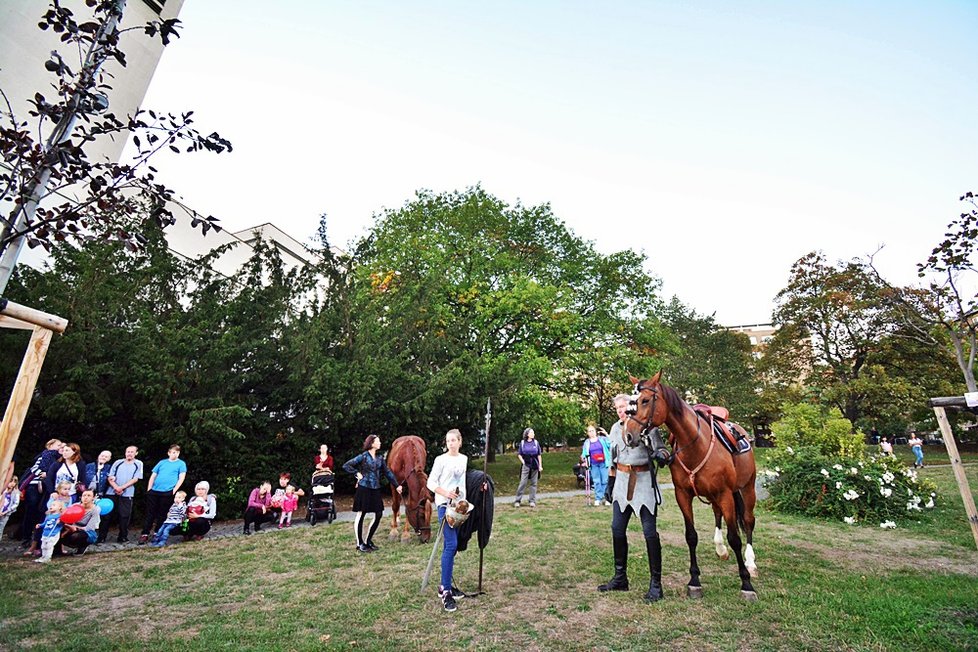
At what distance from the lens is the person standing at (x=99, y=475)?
329 inches

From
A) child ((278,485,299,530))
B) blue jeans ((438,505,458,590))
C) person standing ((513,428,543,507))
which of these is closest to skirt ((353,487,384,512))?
child ((278,485,299,530))

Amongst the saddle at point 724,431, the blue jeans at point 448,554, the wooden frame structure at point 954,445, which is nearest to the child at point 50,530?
the blue jeans at point 448,554

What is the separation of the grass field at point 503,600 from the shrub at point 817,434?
10.3 feet

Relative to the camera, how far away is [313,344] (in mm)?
11273

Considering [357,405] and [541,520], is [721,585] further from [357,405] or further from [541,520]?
[357,405]

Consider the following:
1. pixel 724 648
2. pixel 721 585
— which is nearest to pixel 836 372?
pixel 721 585

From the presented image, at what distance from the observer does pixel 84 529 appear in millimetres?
7324

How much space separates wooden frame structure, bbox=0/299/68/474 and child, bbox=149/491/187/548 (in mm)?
6475

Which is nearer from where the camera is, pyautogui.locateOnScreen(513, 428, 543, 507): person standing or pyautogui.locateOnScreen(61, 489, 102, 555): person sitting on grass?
pyautogui.locateOnScreen(61, 489, 102, 555): person sitting on grass

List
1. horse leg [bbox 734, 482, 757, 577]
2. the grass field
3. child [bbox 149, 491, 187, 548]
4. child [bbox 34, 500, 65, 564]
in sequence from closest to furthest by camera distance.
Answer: the grass field, horse leg [bbox 734, 482, 757, 577], child [bbox 34, 500, 65, 564], child [bbox 149, 491, 187, 548]

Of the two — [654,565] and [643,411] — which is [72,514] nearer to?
[654,565]

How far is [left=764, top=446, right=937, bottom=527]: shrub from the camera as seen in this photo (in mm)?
9617

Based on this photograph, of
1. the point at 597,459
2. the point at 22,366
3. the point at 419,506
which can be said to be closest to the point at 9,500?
the point at 419,506

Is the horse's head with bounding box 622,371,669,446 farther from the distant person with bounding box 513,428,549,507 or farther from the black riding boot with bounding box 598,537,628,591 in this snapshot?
the distant person with bounding box 513,428,549,507
